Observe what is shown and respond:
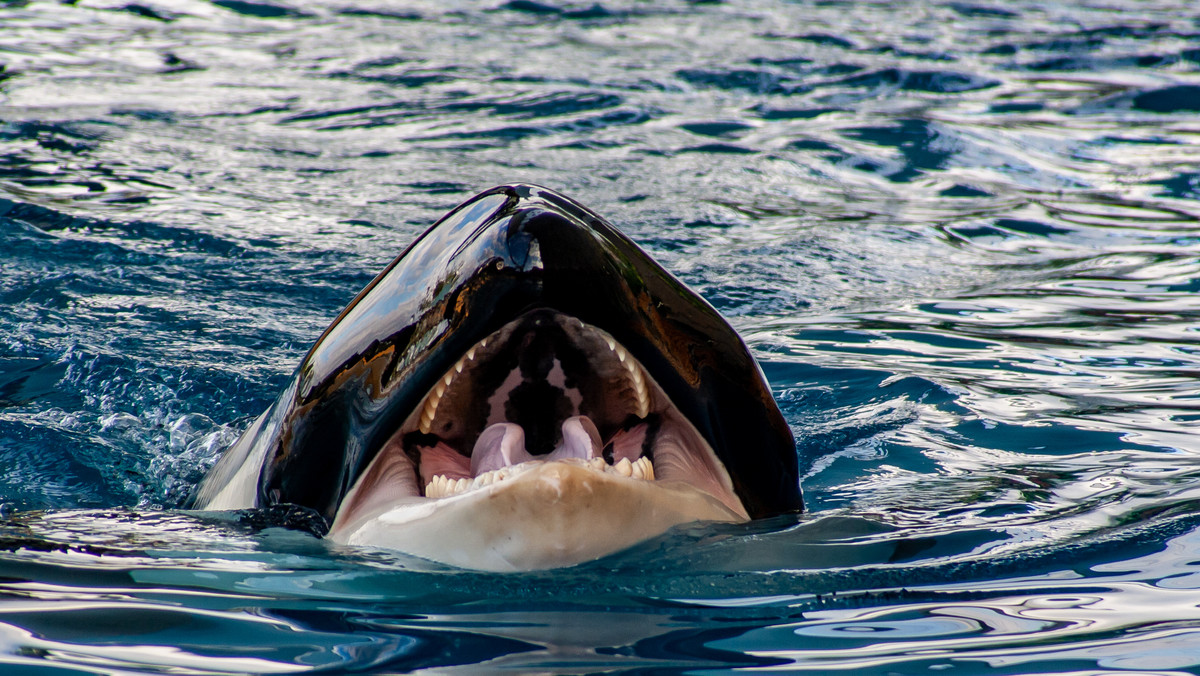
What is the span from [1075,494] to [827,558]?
100 centimetres

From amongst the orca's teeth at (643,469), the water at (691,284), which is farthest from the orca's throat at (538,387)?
the water at (691,284)

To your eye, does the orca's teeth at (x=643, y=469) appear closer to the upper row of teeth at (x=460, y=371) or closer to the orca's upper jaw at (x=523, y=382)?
the orca's upper jaw at (x=523, y=382)

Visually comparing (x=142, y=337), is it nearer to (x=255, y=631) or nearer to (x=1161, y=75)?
(x=255, y=631)

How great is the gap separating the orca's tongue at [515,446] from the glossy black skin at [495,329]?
173 mm

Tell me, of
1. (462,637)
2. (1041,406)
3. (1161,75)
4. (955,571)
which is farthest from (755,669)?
(1161,75)

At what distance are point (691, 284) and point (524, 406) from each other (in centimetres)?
408

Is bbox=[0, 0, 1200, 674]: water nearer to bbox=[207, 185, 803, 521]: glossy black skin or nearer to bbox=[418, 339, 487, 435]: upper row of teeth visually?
bbox=[207, 185, 803, 521]: glossy black skin

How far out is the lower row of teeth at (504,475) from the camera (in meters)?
2.45

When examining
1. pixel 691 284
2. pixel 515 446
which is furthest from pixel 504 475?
pixel 691 284

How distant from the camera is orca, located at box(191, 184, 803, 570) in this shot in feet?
8.08

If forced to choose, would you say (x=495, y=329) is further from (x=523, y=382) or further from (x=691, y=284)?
(x=691, y=284)

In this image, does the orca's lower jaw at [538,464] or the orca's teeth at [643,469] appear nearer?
the orca's lower jaw at [538,464]

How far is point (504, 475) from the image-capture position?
245 cm

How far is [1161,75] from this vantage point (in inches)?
489
